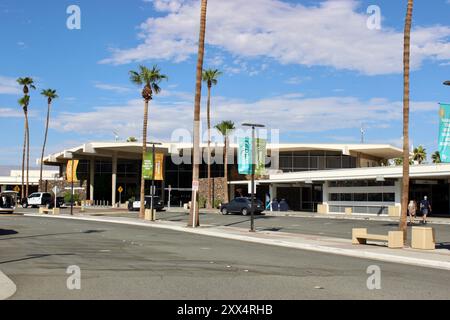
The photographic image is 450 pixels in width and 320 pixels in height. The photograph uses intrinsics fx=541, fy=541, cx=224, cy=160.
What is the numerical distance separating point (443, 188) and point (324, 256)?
111 feet

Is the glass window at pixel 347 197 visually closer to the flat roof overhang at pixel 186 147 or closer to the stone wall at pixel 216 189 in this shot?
the flat roof overhang at pixel 186 147

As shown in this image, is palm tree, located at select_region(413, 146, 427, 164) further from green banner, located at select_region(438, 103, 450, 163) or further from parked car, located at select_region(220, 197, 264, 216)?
green banner, located at select_region(438, 103, 450, 163)

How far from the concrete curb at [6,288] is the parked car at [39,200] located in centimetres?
5481

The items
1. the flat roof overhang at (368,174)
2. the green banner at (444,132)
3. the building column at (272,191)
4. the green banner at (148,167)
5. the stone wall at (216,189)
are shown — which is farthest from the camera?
the stone wall at (216,189)

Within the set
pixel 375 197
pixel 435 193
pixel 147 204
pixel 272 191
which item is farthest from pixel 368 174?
pixel 147 204

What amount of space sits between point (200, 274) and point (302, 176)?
4123cm

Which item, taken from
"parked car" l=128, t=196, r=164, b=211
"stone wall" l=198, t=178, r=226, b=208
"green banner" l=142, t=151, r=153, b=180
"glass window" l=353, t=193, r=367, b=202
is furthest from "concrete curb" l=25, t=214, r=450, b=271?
"stone wall" l=198, t=178, r=226, b=208

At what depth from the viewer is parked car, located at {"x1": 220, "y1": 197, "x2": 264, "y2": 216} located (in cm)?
4838

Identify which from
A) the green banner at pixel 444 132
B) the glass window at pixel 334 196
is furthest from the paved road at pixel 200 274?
the glass window at pixel 334 196

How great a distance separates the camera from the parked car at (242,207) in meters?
48.4

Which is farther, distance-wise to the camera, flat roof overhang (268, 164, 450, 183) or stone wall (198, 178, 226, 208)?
stone wall (198, 178, 226, 208)

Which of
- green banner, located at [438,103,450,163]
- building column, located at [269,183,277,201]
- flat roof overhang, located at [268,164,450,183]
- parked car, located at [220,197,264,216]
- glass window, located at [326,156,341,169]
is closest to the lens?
green banner, located at [438,103,450,163]

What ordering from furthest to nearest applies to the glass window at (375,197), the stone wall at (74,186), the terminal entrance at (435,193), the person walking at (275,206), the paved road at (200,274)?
the stone wall at (74,186), the person walking at (275,206), the terminal entrance at (435,193), the glass window at (375,197), the paved road at (200,274)
